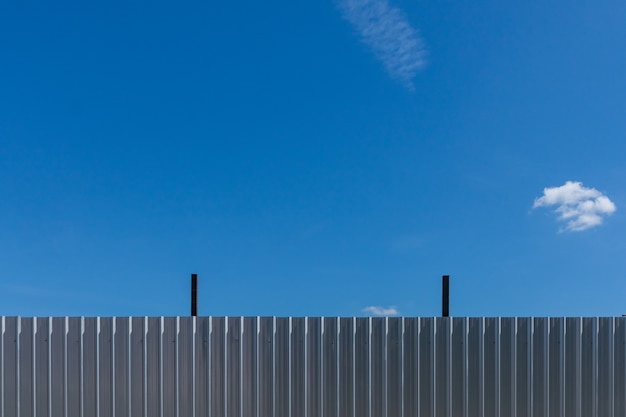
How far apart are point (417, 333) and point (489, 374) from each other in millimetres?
1139

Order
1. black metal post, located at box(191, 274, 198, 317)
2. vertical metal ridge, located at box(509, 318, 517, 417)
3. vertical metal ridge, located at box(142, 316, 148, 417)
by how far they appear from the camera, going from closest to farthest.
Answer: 1. vertical metal ridge, located at box(142, 316, 148, 417)
2. vertical metal ridge, located at box(509, 318, 517, 417)
3. black metal post, located at box(191, 274, 198, 317)

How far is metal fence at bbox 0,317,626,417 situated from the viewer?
7266 mm

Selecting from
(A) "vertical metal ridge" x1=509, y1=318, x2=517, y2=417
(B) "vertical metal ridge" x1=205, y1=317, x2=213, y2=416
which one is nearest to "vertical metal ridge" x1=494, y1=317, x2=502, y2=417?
(A) "vertical metal ridge" x1=509, y1=318, x2=517, y2=417

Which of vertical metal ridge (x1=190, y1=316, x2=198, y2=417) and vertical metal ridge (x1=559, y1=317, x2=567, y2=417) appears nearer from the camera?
vertical metal ridge (x1=190, y1=316, x2=198, y2=417)

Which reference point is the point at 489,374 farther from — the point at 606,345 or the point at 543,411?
the point at 606,345

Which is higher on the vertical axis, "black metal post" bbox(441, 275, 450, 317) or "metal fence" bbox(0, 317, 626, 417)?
"black metal post" bbox(441, 275, 450, 317)

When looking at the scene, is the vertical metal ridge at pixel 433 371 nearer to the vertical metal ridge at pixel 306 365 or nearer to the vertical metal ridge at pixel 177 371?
the vertical metal ridge at pixel 306 365

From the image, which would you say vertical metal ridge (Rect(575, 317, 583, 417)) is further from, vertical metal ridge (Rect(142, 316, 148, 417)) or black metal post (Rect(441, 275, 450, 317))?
vertical metal ridge (Rect(142, 316, 148, 417))

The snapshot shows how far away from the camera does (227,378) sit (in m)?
7.27

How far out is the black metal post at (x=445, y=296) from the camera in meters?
7.52

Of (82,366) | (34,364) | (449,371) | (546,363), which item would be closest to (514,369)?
(546,363)

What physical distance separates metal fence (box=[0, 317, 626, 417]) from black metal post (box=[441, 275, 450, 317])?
189 mm

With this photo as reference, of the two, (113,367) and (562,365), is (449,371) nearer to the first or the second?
(562,365)

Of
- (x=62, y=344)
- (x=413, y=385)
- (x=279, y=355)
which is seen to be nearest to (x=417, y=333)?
(x=413, y=385)
